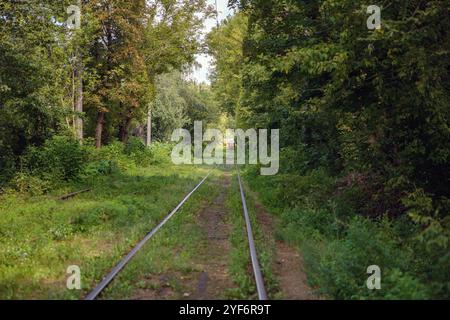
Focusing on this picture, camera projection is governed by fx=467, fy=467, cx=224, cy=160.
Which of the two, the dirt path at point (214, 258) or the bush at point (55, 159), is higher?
the bush at point (55, 159)

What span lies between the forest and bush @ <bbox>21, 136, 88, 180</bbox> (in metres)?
0.06

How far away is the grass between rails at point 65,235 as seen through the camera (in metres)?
7.42

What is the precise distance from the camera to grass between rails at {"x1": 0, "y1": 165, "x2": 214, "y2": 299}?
7417 millimetres

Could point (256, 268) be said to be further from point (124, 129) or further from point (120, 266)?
point (124, 129)

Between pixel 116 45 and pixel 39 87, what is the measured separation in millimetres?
11653

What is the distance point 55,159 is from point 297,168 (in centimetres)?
972

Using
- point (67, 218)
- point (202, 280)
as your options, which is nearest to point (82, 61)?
point (67, 218)

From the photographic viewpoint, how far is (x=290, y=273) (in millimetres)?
8188

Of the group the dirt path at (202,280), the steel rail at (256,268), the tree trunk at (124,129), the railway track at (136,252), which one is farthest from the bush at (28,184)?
the tree trunk at (124,129)

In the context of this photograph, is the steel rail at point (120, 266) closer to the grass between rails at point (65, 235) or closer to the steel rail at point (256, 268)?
the grass between rails at point (65, 235)

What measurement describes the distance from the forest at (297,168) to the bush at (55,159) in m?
0.06

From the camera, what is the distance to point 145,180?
831 inches

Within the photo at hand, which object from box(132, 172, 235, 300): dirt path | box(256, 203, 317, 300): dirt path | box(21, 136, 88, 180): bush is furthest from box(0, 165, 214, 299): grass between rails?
box(256, 203, 317, 300): dirt path
